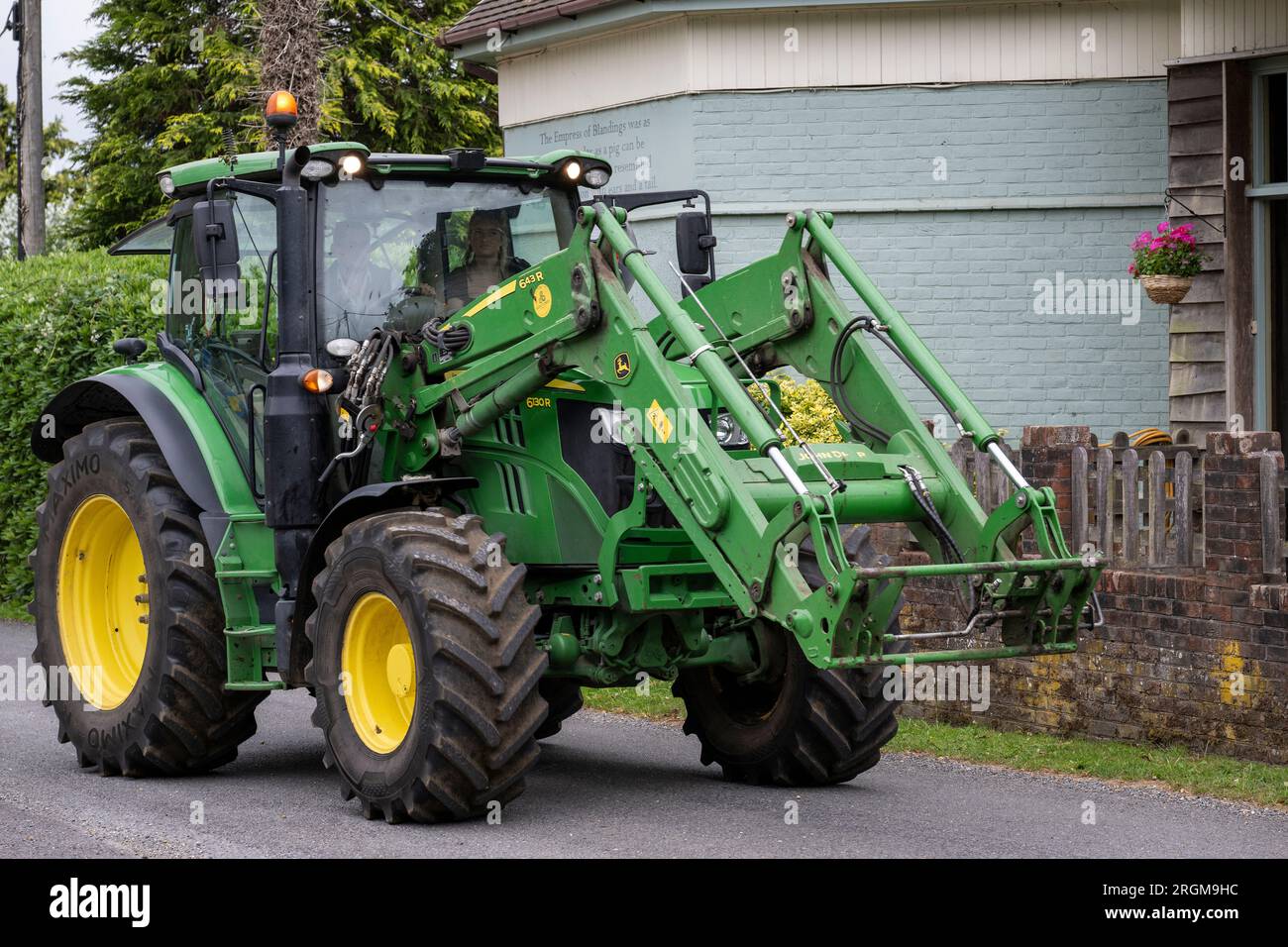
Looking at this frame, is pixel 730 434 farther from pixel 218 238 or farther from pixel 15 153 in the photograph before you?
pixel 15 153

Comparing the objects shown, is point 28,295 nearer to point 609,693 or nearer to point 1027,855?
point 609,693

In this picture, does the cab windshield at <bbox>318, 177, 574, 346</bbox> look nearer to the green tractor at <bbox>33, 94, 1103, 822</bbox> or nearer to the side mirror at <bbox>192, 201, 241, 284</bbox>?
the green tractor at <bbox>33, 94, 1103, 822</bbox>

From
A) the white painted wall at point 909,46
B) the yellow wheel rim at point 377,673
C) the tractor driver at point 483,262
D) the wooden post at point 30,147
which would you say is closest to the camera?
the yellow wheel rim at point 377,673

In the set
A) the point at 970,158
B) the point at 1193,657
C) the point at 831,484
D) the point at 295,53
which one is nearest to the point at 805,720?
the point at 831,484

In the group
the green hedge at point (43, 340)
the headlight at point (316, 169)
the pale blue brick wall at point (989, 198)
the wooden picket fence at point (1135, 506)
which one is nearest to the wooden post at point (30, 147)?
the green hedge at point (43, 340)

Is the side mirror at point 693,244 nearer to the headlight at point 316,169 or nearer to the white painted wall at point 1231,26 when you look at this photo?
the headlight at point 316,169

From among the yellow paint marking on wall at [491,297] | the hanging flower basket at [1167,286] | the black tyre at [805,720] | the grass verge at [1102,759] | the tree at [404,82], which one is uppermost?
the tree at [404,82]

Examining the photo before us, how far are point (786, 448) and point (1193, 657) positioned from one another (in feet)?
9.63

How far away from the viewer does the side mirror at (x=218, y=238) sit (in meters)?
8.12

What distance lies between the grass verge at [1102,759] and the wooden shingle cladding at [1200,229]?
5103 millimetres

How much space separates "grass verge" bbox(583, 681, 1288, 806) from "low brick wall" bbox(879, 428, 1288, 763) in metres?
0.11

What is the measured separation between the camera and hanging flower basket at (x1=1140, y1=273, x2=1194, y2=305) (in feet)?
46.1

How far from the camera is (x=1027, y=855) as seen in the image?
7.03 m

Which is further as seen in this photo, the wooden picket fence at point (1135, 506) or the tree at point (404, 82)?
the tree at point (404, 82)
